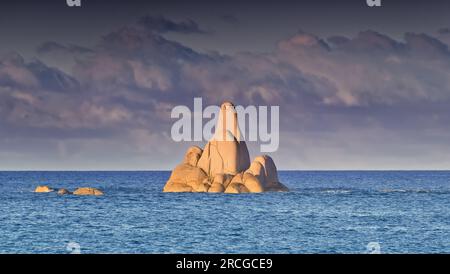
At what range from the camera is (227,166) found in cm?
10575

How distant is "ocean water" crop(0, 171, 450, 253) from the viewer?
2191 inches

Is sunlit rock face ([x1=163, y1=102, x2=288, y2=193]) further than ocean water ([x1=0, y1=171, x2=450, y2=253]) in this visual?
Yes

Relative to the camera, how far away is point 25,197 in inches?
4510

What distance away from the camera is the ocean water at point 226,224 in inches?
2191

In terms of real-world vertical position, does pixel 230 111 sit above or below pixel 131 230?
above

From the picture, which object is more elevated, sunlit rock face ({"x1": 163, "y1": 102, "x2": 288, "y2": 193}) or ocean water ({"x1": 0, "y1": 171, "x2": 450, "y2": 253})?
sunlit rock face ({"x1": 163, "y1": 102, "x2": 288, "y2": 193})

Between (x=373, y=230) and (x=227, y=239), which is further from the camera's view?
(x=373, y=230)

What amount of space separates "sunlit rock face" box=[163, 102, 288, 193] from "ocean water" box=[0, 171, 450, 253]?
7.13 feet

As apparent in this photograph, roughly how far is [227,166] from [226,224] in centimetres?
3498

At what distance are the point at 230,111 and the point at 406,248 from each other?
2157 inches
